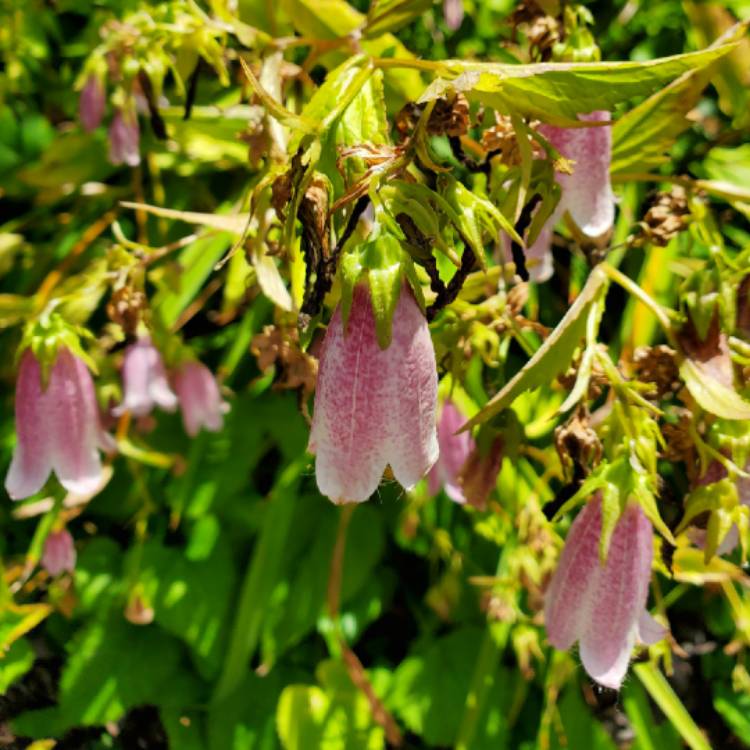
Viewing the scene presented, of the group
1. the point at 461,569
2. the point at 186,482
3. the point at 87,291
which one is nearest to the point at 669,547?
the point at 461,569

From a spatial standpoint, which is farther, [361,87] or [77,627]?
[77,627]

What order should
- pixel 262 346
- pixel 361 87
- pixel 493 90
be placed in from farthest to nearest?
pixel 262 346 < pixel 361 87 < pixel 493 90

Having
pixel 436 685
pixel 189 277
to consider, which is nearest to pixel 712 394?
pixel 436 685

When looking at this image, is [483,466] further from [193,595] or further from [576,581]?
[193,595]

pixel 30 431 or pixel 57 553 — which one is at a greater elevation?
pixel 30 431

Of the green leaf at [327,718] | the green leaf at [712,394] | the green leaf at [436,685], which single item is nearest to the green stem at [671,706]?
the green leaf at [436,685]

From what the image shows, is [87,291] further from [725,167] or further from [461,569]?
[725,167]

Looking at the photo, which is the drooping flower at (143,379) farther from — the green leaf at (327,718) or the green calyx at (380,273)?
the green calyx at (380,273)
